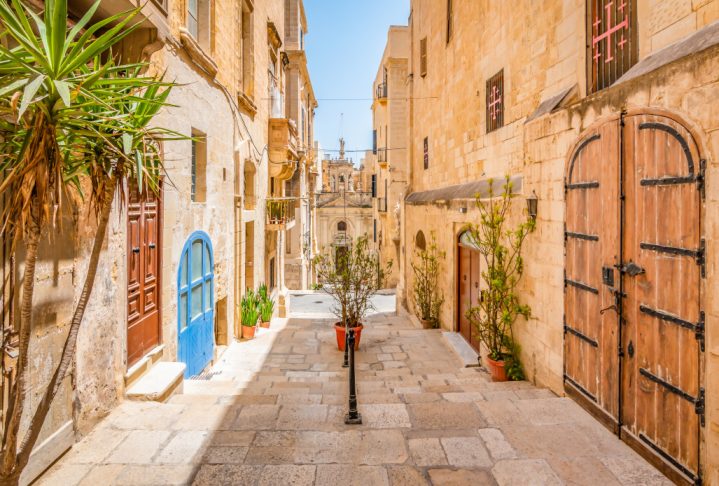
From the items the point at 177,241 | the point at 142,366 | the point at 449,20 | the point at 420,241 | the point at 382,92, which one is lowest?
the point at 142,366

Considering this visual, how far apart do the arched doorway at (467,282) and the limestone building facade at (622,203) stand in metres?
1.47

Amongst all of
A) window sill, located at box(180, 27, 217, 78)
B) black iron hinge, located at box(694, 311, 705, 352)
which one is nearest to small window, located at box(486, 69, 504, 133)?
window sill, located at box(180, 27, 217, 78)

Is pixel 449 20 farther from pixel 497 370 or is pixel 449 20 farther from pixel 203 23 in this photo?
pixel 497 370

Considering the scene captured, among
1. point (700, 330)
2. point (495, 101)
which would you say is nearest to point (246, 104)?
point (495, 101)

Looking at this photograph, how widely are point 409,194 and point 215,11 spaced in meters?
7.52

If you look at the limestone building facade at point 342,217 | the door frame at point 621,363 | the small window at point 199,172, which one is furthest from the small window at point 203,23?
the limestone building facade at point 342,217

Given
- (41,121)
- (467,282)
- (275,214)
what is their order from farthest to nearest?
(275,214)
(467,282)
(41,121)

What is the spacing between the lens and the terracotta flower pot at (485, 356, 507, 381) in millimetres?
6023

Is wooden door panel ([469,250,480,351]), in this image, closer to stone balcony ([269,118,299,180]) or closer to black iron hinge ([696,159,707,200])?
black iron hinge ([696,159,707,200])

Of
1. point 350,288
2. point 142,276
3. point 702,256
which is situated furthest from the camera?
point 350,288

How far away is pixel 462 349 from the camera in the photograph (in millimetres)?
7934

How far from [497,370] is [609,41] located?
13.2ft

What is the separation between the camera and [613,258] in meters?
3.81

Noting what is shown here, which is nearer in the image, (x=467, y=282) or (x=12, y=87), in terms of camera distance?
(x=12, y=87)
